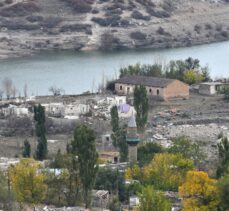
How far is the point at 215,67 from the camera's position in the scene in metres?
42.9

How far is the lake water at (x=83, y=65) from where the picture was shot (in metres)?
37.9

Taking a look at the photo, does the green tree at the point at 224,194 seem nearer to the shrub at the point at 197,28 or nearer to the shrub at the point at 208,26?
the shrub at the point at 197,28

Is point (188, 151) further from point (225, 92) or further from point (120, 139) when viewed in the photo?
point (225, 92)

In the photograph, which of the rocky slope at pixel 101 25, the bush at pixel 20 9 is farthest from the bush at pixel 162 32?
the bush at pixel 20 9

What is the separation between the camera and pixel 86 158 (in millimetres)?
16156

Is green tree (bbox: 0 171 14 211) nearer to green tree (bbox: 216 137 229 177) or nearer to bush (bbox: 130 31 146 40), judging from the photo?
green tree (bbox: 216 137 229 177)

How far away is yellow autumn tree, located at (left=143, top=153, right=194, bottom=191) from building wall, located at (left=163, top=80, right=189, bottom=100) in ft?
39.8

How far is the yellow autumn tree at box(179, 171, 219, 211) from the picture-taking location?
1490cm

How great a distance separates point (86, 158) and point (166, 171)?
1.83 metres

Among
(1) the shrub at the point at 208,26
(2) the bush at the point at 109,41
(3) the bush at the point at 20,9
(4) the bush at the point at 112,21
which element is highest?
(3) the bush at the point at 20,9

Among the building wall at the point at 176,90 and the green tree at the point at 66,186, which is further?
the building wall at the point at 176,90

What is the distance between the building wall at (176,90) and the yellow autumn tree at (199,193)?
1465cm

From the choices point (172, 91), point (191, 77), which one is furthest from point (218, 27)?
point (172, 91)

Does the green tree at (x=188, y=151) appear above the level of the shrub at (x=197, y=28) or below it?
below
